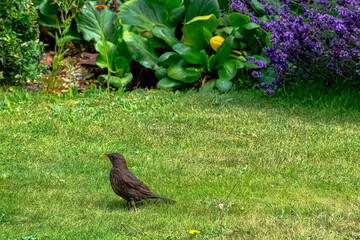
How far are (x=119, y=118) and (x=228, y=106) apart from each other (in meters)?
1.40

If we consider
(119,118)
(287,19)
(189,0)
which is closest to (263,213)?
(119,118)

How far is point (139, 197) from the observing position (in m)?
4.00

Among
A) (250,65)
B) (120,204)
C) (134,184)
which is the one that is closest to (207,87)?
(250,65)

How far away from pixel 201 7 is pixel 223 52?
873 mm

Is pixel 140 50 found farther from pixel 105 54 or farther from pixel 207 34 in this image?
pixel 207 34

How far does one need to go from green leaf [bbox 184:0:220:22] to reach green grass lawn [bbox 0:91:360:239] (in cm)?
129

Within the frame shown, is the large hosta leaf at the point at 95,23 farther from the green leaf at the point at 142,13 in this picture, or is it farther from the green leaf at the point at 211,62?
the green leaf at the point at 211,62

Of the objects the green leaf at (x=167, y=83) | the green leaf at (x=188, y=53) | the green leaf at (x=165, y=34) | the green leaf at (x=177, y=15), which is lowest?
the green leaf at (x=167, y=83)

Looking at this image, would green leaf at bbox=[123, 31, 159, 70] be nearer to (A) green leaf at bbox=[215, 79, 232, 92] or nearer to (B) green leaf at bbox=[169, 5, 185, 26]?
(B) green leaf at bbox=[169, 5, 185, 26]

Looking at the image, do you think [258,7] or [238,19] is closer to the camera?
[238,19]

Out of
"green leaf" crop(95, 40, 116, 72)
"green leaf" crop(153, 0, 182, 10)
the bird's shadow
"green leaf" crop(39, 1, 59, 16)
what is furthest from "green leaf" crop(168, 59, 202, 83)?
the bird's shadow

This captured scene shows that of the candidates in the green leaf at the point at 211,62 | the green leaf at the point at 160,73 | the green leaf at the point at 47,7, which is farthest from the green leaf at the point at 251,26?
the green leaf at the point at 47,7

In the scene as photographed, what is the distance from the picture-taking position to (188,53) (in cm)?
774

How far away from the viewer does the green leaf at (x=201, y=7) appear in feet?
26.5
